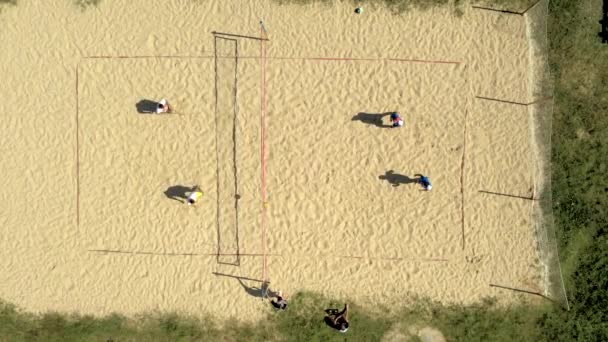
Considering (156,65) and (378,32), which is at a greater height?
(378,32)

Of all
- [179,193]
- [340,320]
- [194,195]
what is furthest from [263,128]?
[340,320]

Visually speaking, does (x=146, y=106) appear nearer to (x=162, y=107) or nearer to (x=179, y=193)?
(x=162, y=107)

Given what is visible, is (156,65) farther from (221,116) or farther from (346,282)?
(346,282)

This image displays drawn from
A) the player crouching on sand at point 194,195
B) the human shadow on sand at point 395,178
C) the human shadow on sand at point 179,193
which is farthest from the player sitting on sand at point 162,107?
the human shadow on sand at point 395,178

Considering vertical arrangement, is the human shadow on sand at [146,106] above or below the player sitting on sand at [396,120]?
above

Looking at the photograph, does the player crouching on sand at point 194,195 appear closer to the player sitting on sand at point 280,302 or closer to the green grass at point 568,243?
the player sitting on sand at point 280,302

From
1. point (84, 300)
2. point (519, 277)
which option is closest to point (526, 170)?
point (519, 277)
